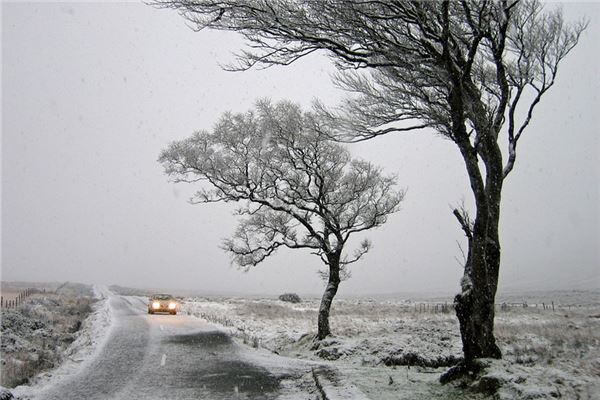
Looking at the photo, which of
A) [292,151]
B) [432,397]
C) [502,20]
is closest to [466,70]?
[502,20]

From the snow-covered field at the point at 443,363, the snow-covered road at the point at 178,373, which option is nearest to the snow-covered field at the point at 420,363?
the snow-covered field at the point at 443,363

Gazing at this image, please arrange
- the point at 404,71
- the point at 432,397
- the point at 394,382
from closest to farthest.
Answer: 1. the point at 432,397
2. the point at 394,382
3. the point at 404,71

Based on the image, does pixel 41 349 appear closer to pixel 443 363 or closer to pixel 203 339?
pixel 203 339

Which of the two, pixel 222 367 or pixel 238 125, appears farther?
pixel 238 125

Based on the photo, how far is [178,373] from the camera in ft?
33.6

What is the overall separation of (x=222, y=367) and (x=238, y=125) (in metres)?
9.06

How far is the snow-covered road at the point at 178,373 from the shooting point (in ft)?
27.5

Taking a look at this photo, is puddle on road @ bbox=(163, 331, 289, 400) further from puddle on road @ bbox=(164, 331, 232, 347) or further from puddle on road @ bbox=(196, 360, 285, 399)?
puddle on road @ bbox=(164, 331, 232, 347)

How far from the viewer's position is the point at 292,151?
54.7 feet

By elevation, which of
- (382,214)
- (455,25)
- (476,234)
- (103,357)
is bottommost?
(103,357)

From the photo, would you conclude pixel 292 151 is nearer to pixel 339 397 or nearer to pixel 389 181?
pixel 389 181

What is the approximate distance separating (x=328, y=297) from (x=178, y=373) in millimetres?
7513

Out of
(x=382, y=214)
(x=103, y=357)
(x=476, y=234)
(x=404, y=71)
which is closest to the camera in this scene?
(x=476, y=234)

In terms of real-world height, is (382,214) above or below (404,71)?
below
